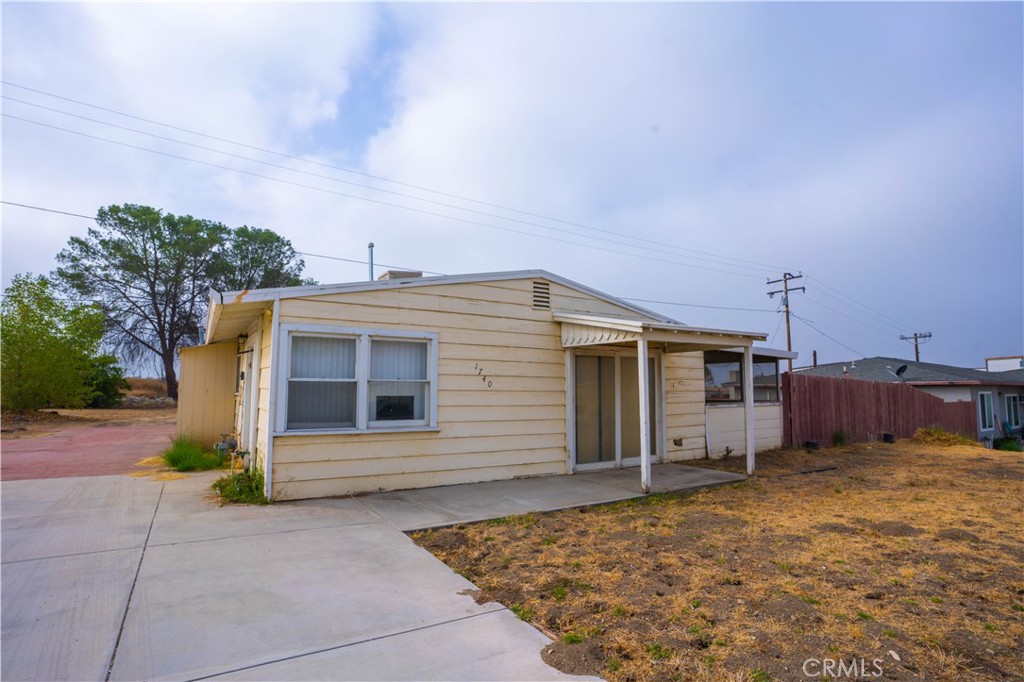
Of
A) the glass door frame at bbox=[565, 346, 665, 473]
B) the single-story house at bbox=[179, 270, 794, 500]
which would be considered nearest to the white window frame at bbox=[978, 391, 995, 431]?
the single-story house at bbox=[179, 270, 794, 500]

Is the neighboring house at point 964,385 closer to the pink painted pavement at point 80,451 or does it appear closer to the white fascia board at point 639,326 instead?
the white fascia board at point 639,326

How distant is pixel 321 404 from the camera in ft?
21.6

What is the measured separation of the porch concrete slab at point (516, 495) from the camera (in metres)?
5.75

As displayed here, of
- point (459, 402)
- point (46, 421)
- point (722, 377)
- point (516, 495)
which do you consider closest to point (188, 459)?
point (459, 402)

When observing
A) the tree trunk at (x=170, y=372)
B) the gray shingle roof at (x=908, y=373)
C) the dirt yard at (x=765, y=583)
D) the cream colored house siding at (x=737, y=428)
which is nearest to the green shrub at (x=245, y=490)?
the dirt yard at (x=765, y=583)

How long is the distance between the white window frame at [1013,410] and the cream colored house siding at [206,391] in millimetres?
31952

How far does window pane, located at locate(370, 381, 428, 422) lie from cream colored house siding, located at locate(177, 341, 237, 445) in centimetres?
640

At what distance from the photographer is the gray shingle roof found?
21484 millimetres

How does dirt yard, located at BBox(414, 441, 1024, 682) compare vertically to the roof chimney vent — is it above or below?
below

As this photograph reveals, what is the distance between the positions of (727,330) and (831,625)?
18.2ft

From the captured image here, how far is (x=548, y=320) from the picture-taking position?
842cm

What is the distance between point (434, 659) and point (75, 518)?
5.06 meters

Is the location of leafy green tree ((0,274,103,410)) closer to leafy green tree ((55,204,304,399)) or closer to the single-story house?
leafy green tree ((55,204,304,399))

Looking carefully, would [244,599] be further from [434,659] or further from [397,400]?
[397,400]
